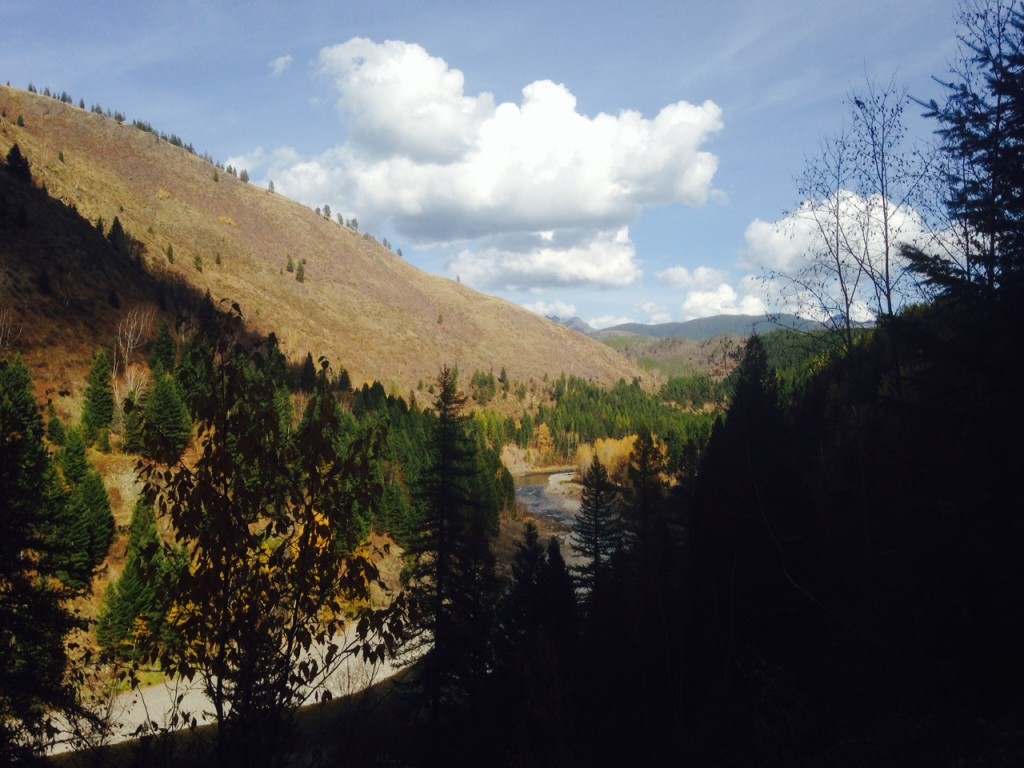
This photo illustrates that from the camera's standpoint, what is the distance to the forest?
4.50 meters

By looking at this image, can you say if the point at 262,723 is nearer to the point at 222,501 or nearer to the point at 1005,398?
the point at 222,501

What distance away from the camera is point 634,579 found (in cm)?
2834

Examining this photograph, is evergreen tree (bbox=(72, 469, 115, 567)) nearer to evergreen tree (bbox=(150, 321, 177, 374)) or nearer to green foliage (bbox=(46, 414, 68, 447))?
green foliage (bbox=(46, 414, 68, 447))

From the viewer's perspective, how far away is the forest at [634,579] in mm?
4496

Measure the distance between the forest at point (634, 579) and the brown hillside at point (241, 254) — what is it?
67846mm

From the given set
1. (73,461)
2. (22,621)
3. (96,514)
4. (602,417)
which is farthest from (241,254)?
(22,621)

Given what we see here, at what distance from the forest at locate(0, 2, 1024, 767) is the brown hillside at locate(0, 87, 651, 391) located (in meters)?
67.8

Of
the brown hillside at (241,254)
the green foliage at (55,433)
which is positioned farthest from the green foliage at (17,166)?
the green foliage at (55,433)

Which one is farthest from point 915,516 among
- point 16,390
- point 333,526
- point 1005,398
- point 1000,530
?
point 16,390

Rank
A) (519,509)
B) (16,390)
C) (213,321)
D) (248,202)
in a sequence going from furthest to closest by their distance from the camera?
(248,202) → (519,509) → (16,390) → (213,321)

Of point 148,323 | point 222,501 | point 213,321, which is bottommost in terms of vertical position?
point 222,501

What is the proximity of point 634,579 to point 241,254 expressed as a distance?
146 m

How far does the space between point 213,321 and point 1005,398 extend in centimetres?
1093

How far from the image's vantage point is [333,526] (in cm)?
472
